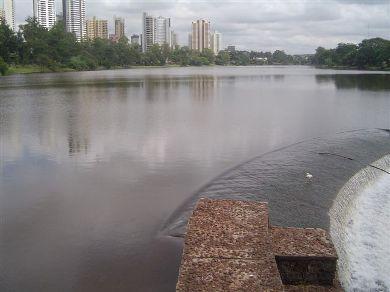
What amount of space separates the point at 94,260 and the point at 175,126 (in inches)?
516

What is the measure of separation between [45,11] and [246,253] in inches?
7637

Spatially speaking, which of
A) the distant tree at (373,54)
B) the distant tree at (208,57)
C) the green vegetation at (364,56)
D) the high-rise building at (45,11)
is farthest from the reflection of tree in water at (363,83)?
the high-rise building at (45,11)

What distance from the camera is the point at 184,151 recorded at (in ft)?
48.9

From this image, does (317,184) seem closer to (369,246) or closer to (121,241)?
(369,246)

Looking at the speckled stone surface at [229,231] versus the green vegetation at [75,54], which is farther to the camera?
the green vegetation at [75,54]

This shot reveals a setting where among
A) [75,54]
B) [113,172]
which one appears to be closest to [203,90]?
[113,172]

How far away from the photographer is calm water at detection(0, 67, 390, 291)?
6.99 m

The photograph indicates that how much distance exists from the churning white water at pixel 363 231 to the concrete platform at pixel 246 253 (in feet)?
4.95

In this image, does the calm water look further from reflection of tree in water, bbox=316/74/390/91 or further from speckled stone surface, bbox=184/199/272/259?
reflection of tree in water, bbox=316/74/390/91

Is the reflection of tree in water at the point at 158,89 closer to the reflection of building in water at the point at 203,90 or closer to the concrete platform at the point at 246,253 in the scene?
the reflection of building in water at the point at 203,90

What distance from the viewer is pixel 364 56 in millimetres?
112812

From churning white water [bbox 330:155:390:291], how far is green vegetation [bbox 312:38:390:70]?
96.2 m

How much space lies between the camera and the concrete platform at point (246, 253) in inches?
157

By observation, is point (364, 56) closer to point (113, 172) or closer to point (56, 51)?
point (56, 51)
